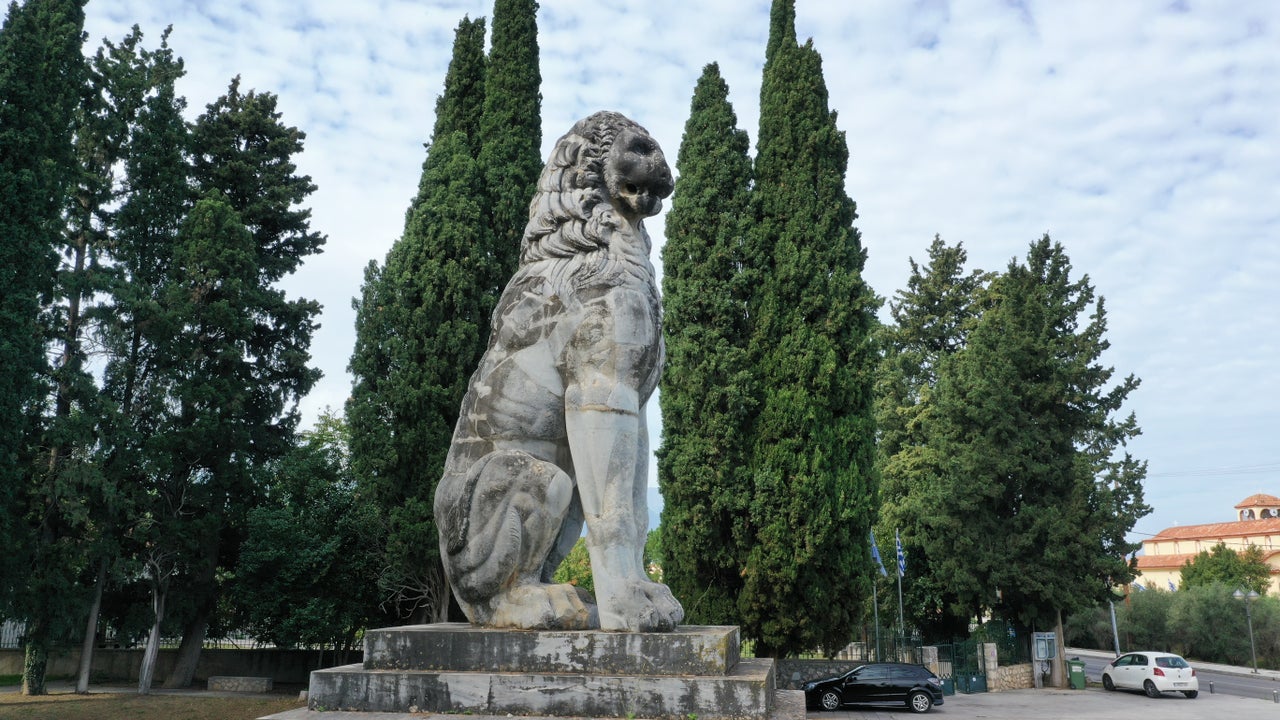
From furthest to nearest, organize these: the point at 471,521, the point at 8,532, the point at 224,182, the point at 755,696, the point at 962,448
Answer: the point at 962,448 → the point at 224,182 → the point at 8,532 → the point at 471,521 → the point at 755,696

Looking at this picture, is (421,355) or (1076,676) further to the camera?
(1076,676)

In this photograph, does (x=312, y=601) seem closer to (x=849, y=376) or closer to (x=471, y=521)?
(x=849, y=376)

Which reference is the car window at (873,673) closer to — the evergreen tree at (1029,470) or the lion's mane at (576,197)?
the evergreen tree at (1029,470)

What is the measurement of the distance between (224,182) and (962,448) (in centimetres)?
1962

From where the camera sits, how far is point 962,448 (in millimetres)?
22656

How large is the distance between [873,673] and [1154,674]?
30.9ft

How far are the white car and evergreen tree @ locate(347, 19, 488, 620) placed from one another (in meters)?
16.7

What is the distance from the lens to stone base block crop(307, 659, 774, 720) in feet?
11.6

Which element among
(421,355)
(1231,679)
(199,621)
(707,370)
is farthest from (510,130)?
(1231,679)

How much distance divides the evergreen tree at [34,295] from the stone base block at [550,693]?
44.2 ft

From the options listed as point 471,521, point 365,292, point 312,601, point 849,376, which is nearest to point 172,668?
point 312,601

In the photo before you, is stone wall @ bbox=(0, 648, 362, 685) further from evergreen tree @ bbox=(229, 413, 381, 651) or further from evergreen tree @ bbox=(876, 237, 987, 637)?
evergreen tree @ bbox=(876, 237, 987, 637)

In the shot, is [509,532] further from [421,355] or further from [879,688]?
[879,688]

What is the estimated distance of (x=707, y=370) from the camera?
16.3 m
